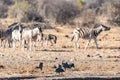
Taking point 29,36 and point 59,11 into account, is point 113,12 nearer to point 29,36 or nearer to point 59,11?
point 59,11

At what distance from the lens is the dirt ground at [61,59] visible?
1841 centimetres

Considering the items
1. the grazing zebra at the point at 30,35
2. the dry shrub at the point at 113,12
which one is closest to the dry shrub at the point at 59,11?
the dry shrub at the point at 113,12

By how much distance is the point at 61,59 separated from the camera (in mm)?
24031

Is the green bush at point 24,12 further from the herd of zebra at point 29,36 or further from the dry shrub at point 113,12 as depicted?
the herd of zebra at point 29,36

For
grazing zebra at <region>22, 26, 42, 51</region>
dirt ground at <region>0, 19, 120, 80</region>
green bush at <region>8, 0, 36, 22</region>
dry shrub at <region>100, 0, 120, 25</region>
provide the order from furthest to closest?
green bush at <region>8, 0, 36, 22</region> → dry shrub at <region>100, 0, 120, 25</region> → grazing zebra at <region>22, 26, 42, 51</region> → dirt ground at <region>0, 19, 120, 80</region>

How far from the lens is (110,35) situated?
3812 cm

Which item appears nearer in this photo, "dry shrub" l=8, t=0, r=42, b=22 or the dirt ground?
the dirt ground

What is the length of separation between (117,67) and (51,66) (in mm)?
2603

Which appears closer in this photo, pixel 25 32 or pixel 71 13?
pixel 25 32

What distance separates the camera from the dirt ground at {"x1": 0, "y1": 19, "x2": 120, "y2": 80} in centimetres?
1841

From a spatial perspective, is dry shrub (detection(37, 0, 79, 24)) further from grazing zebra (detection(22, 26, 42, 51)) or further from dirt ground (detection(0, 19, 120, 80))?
grazing zebra (detection(22, 26, 42, 51))

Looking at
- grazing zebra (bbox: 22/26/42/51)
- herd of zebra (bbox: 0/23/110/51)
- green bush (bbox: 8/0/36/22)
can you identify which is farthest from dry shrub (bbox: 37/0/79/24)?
grazing zebra (bbox: 22/26/42/51)

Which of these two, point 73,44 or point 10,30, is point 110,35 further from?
point 10,30

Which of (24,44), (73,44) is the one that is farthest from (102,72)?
(73,44)
